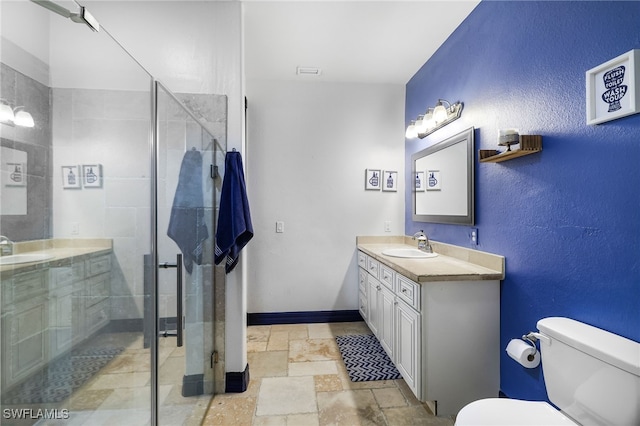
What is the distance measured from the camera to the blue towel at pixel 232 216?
182 centimetres

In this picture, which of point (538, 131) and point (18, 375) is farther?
point (538, 131)

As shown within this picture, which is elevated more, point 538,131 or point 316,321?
point 538,131

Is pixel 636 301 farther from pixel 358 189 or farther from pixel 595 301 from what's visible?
pixel 358 189

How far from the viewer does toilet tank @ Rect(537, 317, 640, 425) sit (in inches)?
35.3

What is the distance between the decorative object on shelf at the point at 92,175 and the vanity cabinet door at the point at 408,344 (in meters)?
1.75

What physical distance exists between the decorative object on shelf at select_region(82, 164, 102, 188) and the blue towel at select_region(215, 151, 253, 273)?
2.64 feet

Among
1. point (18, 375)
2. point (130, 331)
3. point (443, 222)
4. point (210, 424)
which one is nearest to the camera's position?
point (18, 375)

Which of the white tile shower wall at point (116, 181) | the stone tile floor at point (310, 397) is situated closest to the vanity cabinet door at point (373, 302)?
the stone tile floor at point (310, 397)

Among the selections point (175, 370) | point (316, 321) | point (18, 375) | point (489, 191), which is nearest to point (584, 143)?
point (489, 191)

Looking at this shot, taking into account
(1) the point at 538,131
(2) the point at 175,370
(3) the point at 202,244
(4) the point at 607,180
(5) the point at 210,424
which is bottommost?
(5) the point at 210,424

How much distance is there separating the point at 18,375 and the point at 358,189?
2.80m

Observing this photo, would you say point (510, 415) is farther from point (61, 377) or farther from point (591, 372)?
point (61, 377)

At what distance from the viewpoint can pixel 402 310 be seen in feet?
6.10

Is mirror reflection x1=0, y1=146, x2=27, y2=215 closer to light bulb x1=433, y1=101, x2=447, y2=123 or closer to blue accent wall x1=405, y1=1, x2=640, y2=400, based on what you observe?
blue accent wall x1=405, y1=1, x2=640, y2=400
